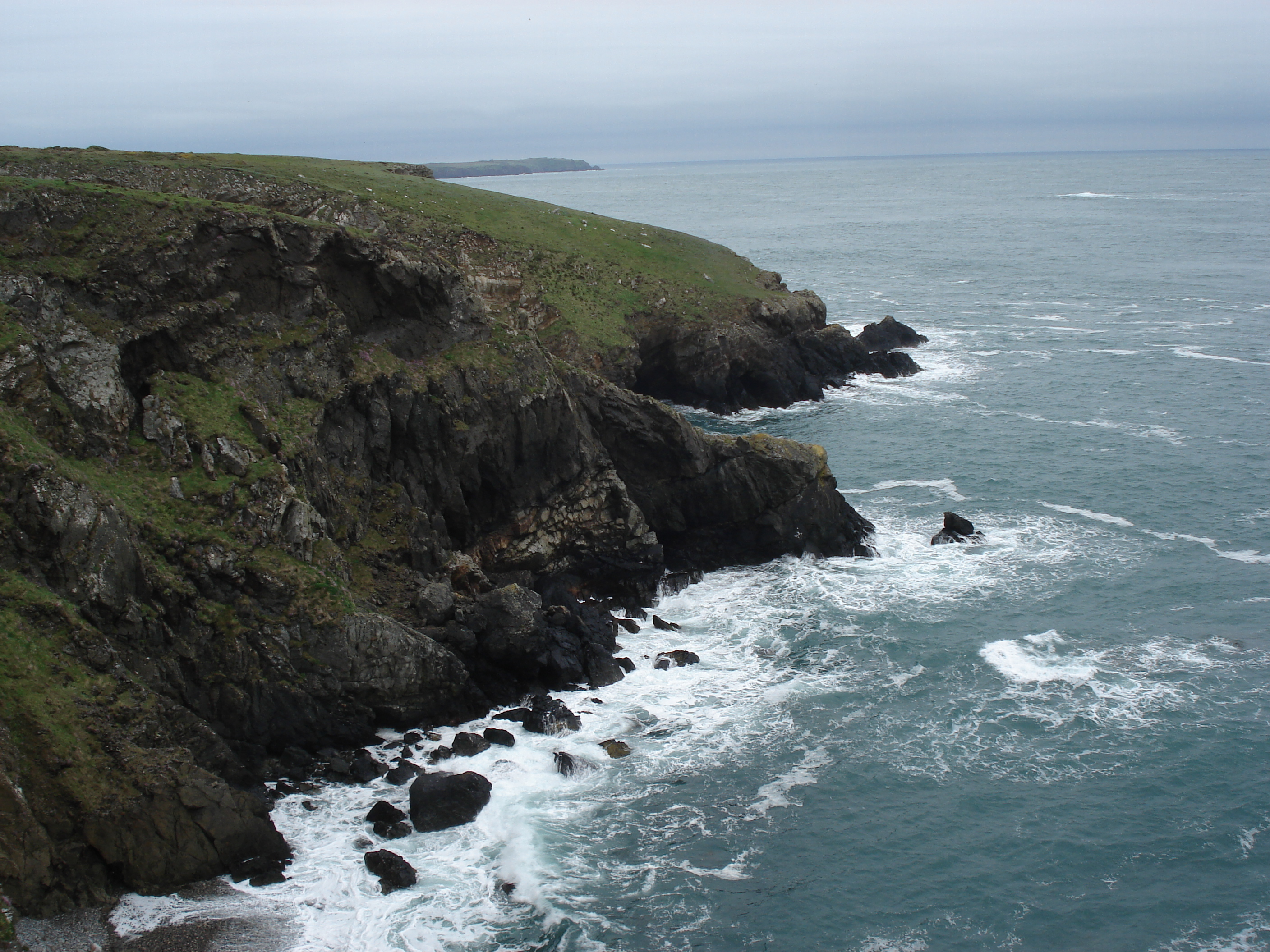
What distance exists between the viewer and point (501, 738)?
33000 mm

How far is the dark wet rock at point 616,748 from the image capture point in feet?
107

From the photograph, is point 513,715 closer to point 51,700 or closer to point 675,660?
point 675,660

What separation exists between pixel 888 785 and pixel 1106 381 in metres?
61.7

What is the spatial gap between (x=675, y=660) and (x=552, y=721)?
7.04 m

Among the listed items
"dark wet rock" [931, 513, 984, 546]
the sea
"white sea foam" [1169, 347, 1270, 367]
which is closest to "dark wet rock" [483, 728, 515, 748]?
the sea

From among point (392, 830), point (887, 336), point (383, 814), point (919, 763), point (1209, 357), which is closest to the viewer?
point (392, 830)

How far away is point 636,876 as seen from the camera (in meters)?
26.7

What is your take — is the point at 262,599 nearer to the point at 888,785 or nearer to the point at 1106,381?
the point at 888,785

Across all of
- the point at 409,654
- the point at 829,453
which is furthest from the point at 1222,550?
the point at 409,654

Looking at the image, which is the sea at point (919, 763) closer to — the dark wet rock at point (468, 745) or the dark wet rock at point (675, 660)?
the dark wet rock at point (675, 660)

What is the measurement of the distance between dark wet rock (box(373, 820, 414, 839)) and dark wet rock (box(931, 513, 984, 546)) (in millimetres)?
32410

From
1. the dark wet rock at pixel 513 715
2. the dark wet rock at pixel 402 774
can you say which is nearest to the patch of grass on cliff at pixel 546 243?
the dark wet rock at pixel 513 715

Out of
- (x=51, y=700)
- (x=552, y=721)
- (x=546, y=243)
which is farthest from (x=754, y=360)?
(x=51, y=700)

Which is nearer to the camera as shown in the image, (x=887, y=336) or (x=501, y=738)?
(x=501, y=738)
